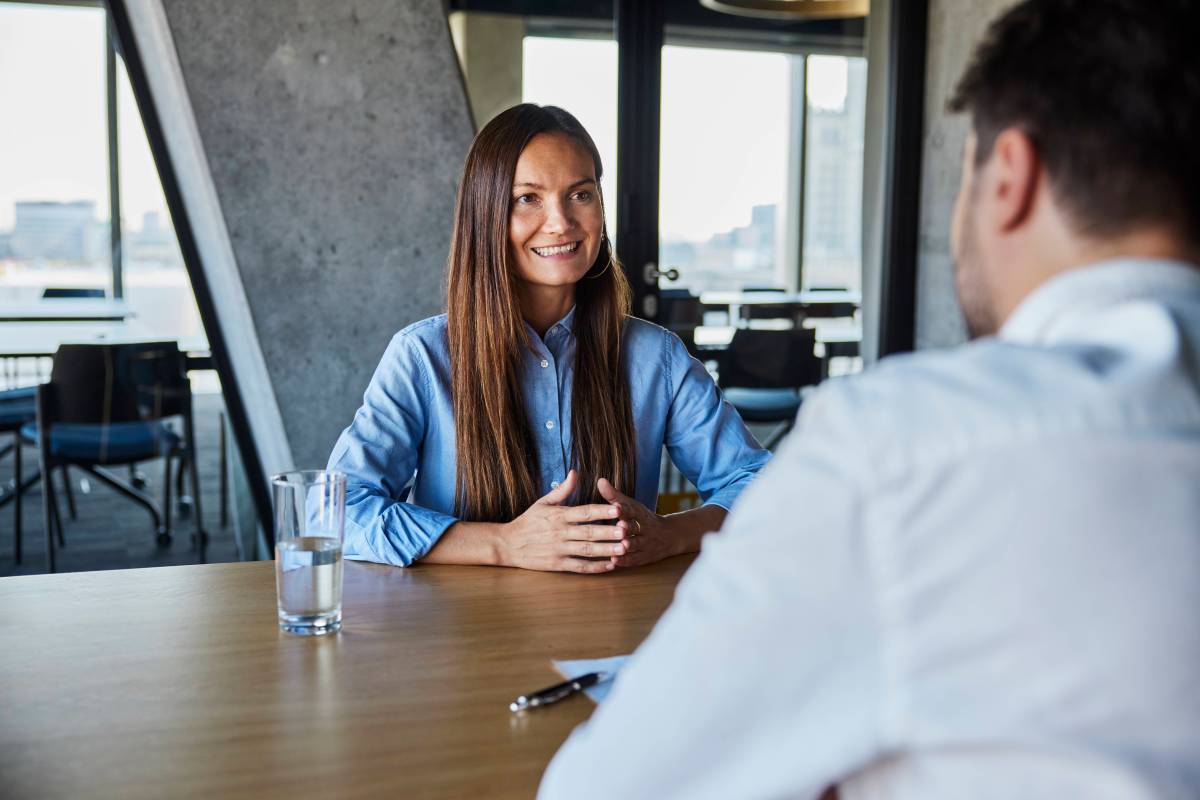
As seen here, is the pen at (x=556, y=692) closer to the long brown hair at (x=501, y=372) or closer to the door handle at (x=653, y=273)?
the long brown hair at (x=501, y=372)

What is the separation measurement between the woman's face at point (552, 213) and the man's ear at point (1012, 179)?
1.28 m

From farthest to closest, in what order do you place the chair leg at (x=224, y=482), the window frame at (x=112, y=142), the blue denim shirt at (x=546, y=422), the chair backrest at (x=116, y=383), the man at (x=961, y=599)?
1. the chair leg at (x=224, y=482)
2. the chair backrest at (x=116, y=383)
3. the window frame at (x=112, y=142)
4. the blue denim shirt at (x=546, y=422)
5. the man at (x=961, y=599)

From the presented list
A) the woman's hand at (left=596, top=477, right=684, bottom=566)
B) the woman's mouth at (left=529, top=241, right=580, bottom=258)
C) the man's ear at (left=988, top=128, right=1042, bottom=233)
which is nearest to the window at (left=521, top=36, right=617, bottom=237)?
the woman's mouth at (left=529, top=241, right=580, bottom=258)

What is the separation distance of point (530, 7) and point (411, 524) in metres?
2.90

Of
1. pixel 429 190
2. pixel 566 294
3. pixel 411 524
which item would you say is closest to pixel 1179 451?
pixel 411 524

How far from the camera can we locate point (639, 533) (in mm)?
1592

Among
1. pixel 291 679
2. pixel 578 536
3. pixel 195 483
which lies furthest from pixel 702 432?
pixel 195 483

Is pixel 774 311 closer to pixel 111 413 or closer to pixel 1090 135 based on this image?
pixel 111 413

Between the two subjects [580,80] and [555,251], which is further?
[580,80]

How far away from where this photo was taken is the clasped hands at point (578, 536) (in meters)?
1.54

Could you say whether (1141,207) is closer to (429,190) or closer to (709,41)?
(429,190)

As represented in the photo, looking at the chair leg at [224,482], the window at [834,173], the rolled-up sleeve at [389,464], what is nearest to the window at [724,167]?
the window at [834,173]

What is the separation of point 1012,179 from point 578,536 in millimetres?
969

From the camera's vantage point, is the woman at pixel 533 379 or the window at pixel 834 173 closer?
the woman at pixel 533 379
